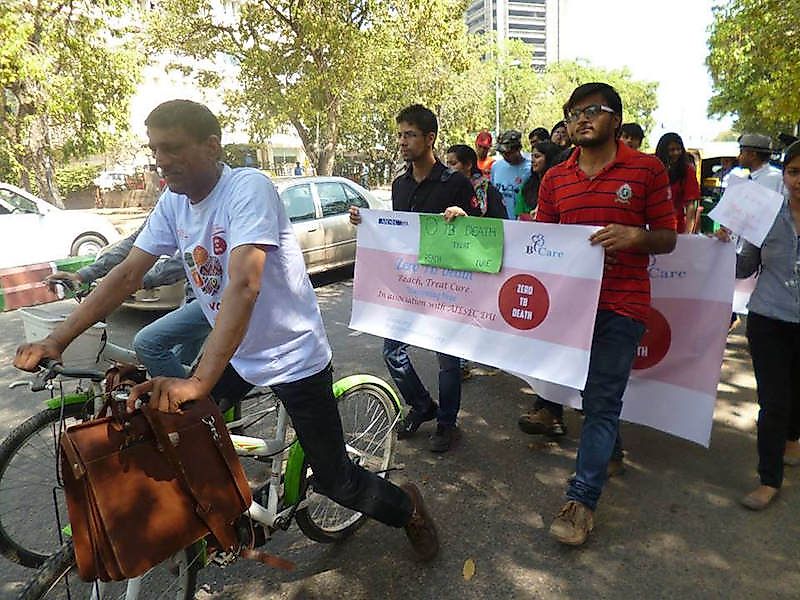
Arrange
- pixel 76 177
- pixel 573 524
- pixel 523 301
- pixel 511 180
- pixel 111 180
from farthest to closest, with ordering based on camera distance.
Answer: pixel 111 180
pixel 76 177
pixel 511 180
pixel 523 301
pixel 573 524

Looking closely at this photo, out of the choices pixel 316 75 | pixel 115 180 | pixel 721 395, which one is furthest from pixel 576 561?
pixel 115 180

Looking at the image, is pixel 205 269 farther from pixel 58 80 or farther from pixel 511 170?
pixel 58 80

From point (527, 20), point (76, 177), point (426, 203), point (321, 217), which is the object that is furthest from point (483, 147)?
point (527, 20)

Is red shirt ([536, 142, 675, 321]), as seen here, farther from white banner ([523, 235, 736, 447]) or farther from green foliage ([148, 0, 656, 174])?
green foliage ([148, 0, 656, 174])

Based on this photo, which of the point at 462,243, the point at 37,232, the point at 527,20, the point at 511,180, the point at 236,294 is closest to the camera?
the point at 236,294

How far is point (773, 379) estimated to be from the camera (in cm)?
296

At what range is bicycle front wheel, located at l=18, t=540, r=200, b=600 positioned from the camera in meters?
1.78

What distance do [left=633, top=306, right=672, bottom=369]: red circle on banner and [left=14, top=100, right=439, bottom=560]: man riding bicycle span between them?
179cm

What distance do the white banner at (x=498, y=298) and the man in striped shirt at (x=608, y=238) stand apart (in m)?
0.08

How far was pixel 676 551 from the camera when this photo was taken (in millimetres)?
2750

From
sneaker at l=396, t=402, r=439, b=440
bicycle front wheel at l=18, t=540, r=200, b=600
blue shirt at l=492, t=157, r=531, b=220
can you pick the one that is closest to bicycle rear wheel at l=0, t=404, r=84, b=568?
bicycle front wheel at l=18, t=540, r=200, b=600

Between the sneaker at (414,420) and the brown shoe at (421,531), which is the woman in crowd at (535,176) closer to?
the sneaker at (414,420)

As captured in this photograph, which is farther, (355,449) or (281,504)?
(355,449)

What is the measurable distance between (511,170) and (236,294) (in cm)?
503
